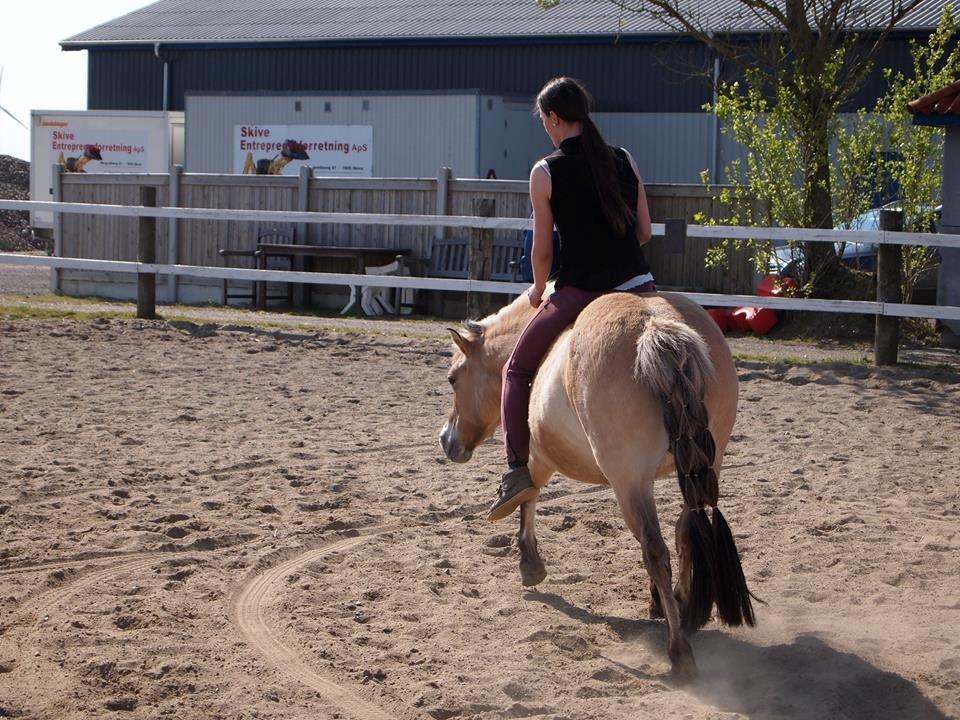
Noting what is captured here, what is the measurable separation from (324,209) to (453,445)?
12700 mm

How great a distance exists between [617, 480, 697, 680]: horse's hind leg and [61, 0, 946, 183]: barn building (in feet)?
55.9

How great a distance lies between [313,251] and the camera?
Answer: 17953 millimetres

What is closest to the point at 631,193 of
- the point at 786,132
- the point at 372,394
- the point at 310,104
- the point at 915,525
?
the point at 915,525

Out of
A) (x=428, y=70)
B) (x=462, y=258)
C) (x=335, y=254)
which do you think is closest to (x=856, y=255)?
(x=462, y=258)

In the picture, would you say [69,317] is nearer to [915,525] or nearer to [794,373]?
[794,373]

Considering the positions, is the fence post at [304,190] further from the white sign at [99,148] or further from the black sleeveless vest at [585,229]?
the black sleeveless vest at [585,229]

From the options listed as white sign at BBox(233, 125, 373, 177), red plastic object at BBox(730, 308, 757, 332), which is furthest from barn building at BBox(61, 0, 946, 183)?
red plastic object at BBox(730, 308, 757, 332)

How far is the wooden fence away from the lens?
55.3 ft

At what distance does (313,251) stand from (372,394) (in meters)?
8.07

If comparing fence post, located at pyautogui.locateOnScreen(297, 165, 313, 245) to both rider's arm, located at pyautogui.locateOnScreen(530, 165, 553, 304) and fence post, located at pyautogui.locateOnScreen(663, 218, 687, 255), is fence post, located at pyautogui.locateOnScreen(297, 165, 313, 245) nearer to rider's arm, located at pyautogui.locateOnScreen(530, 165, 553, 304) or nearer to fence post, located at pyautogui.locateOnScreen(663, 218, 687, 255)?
fence post, located at pyautogui.locateOnScreen(663, 218, 687, 255)

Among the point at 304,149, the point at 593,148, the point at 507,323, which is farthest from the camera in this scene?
the point at 304,149

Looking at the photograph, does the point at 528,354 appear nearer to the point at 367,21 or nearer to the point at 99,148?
the point at 99,148

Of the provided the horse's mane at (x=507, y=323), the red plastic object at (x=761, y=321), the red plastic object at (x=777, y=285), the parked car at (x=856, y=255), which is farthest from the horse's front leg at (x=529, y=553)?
the red plastic object at (x=761, y=321)

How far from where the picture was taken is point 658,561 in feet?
14.1
